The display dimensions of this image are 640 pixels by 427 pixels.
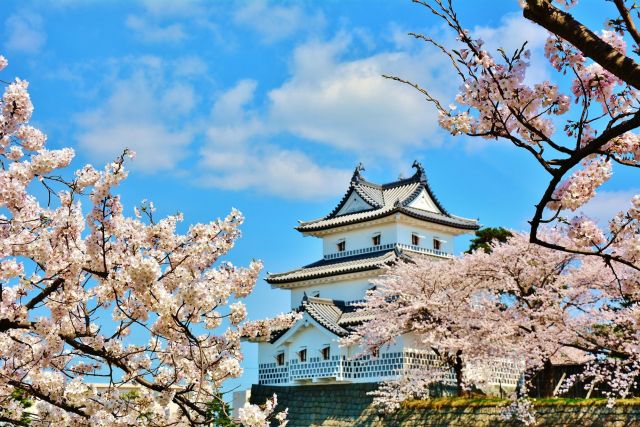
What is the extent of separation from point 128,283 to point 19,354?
150 centimetres

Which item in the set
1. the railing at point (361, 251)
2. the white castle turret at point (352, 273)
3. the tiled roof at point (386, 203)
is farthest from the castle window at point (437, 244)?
the railing at point (361, 251)

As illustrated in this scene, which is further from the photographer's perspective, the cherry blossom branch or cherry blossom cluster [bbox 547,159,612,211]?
cherry blossom cluster [bbox 547,159,612,211]

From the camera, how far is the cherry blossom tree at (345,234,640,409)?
18.2 metres

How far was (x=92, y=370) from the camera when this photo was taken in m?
6.68

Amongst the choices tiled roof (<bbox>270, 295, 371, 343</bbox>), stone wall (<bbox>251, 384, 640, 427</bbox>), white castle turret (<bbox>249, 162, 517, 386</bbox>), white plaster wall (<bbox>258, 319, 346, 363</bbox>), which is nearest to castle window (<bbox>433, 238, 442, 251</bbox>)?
white castle turret (<bbox>249, 162, 517, 386</bbox>)

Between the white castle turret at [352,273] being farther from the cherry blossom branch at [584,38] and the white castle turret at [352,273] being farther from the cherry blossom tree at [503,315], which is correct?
the cherry blossom branch at [584,38]

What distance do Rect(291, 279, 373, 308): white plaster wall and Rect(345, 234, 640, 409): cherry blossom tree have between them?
121 inches

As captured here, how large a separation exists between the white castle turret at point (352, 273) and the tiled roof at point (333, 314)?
35 mm

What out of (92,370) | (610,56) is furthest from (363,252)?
(610,56)

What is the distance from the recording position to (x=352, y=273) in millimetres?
27328

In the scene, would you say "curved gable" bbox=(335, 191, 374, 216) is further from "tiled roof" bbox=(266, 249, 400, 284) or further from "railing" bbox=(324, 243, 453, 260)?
"tiled roof" bbox=(266, 249, 400, 284)

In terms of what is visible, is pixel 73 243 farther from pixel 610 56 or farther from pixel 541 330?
pixel 541 330

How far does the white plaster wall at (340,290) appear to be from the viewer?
2725cm

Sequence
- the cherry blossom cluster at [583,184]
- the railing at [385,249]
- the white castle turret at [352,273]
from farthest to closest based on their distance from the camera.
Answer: the railing at [385,249] → the white castle turret at [352,273] → the cherry blossom cluster at [583,184]
